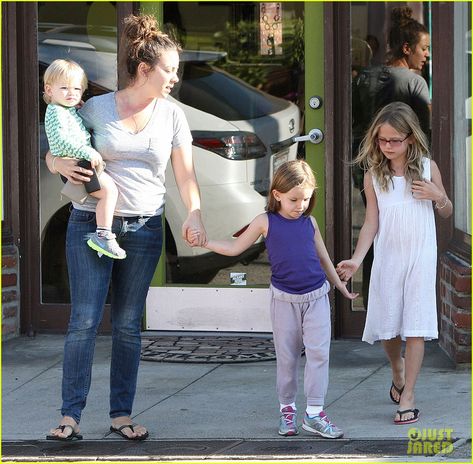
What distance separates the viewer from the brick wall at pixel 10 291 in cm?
730

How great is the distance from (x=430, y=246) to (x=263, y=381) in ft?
4.46

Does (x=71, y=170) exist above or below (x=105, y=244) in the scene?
above

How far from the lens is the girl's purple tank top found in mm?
5238

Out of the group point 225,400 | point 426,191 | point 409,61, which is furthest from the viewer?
point 409,61

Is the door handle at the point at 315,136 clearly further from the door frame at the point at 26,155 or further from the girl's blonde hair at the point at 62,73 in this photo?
the girl's blonde hair at the point at 62,73

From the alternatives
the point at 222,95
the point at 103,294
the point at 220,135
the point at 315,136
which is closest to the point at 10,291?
the point at 220,135

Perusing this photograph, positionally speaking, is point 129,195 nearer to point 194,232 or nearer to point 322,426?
point 194,232

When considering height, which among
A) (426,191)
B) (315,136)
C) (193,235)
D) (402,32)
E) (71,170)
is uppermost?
(402,32)

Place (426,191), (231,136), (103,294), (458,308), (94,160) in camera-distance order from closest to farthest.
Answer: (94,160)
(103,294)
(426,191)
(458,308)
(231,136)

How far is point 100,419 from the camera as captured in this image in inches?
222

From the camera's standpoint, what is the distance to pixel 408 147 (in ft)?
18.1

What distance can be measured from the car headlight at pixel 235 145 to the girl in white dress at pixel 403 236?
5.80 feet

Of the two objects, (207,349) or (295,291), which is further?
(207,349)

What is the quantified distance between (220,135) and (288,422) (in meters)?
2.50
